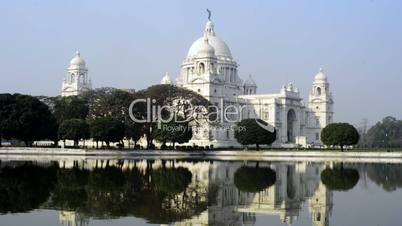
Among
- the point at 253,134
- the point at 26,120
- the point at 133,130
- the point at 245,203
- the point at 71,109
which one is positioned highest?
the point at 71,109

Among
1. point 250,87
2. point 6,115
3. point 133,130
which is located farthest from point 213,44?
point 6,115

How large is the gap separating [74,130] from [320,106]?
185ft

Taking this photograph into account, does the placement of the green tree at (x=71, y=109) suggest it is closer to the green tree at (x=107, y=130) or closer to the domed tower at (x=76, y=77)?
the green tree at (x=107, y=130)

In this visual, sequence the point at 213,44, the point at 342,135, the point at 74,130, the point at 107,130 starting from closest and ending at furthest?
the point at 107,130, the point at 74,130, the point at 342,135, the point at 213,44

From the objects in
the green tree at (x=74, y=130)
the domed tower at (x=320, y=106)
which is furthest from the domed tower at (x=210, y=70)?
the green tree at (x=74, y=130)

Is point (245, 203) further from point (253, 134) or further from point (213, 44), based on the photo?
point (213, 44)

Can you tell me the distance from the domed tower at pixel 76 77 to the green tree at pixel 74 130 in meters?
37.1

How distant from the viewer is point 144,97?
215 feet

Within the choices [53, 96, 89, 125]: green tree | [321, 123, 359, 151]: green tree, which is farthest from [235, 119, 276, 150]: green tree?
[53, 96, 89, 125]: green tree

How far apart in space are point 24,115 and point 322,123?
60099 millimetres

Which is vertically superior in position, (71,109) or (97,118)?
(71,109)

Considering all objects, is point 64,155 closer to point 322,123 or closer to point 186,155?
point 186,155

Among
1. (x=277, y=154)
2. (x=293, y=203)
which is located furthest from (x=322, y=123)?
(x=293, y=203)

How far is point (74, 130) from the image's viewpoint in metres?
60.0
